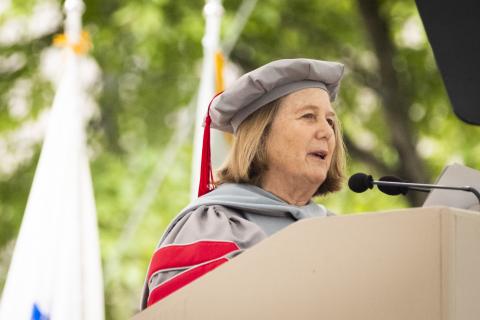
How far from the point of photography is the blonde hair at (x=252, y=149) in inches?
136

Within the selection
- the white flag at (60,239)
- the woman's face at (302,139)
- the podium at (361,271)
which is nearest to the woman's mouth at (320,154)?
the woman's face at (302,139)

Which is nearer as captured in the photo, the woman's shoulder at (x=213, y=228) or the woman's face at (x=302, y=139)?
the woman's shoulder at (x=213, y=228)

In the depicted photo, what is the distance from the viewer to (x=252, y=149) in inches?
136

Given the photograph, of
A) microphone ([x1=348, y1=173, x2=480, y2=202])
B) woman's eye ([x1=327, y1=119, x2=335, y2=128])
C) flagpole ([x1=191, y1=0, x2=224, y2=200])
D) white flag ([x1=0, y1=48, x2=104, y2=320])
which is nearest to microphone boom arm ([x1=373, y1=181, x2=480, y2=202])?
microphone ([x1=348, y1=173, x2=480, y2=202])

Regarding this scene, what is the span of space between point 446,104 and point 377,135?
81cm

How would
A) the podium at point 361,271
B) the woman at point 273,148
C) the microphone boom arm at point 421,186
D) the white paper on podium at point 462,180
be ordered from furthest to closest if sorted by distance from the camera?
1. the woman at point 273,148
2. the white paper on podium at point 462,180
3. the microphone boom arm at point 421,186
4. the podium at point 361,271

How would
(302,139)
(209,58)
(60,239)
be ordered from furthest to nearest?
(209,58)
(60,239)
(302,139)

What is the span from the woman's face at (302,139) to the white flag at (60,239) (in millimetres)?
1604

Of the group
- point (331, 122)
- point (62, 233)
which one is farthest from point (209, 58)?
point (331, 122)

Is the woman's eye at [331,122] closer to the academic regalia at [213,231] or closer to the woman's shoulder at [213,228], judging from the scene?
the academic regalia at [213,231]

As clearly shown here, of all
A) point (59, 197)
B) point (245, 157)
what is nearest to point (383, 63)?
point (59, 197)

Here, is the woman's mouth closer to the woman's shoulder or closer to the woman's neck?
the woman's neck

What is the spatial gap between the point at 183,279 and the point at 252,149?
1.85 ft

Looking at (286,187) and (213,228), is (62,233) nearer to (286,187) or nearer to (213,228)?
(286,187)
